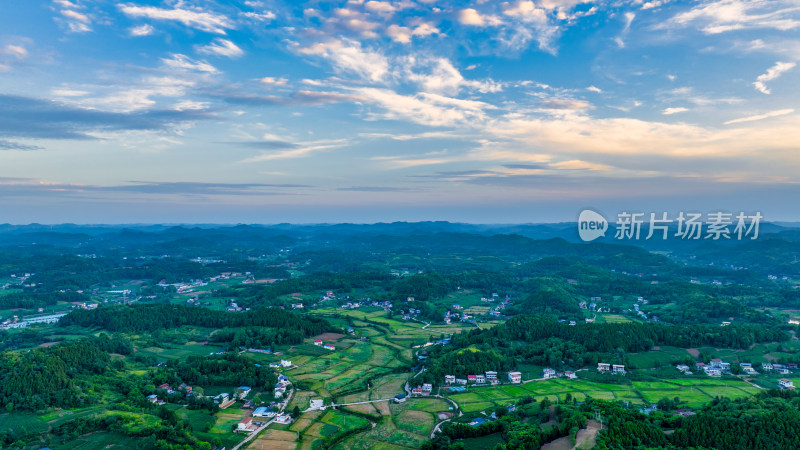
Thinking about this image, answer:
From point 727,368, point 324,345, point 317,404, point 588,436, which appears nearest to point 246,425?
point 317,404

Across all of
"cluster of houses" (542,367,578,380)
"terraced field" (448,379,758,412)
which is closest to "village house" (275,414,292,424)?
"terraced field" (448,379,758,412)

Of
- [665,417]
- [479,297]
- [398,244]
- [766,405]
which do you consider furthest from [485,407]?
[398,244]

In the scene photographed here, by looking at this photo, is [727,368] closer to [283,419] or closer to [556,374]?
[556,374]

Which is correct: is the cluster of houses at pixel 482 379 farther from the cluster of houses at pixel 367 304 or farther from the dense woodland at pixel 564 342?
the cluster of houses at pixel 367 304

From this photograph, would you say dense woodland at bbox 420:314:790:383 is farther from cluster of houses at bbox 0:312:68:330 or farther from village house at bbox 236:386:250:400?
cluster of houses at bbox 0:312:68:330

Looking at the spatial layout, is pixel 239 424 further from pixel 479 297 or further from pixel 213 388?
pixel 479 297
